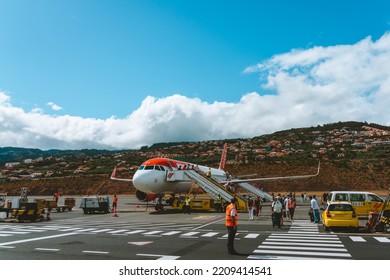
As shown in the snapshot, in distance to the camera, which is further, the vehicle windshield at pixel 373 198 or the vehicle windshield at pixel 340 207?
the vehicle windshield at pixel 373 198

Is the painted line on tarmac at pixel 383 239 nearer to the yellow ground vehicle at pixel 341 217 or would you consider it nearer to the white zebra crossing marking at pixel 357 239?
the white zebra crossing marking at pixel 357 239

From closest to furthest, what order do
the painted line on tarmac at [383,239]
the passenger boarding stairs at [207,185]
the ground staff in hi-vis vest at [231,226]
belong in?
1. the ground staff in hi-vis vest at [231,226]
2. the painted line on tarmac at [383,239]
3. the passenger boarding stairs at [207,185]

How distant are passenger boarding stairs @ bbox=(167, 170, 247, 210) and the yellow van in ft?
31.8

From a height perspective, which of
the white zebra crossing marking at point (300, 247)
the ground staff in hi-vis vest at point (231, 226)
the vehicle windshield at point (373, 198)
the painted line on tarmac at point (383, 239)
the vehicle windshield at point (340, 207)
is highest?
the vehicle windshield at point (373, 198)

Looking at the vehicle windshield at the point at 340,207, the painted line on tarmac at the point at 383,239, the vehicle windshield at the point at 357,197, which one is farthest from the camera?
the vehicle windshield at the point at 357,197

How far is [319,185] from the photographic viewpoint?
73062 millimetres

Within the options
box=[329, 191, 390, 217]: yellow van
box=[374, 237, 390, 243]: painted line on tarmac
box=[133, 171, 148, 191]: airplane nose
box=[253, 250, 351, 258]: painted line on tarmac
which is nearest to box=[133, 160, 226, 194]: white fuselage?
box=[133, 171, 148, 191]: airplane nose

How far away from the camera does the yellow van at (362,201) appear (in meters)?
24.2

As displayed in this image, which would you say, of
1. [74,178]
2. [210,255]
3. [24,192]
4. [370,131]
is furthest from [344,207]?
[370,131]

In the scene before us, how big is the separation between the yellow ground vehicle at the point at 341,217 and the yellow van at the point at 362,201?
631 cm

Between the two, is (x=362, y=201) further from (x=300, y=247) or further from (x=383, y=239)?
(x=300, y=247)

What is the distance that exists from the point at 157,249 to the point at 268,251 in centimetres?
373

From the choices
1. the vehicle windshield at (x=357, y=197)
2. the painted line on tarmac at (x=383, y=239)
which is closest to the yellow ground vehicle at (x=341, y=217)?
the painted line on tarmac at (x=383, y=239)
